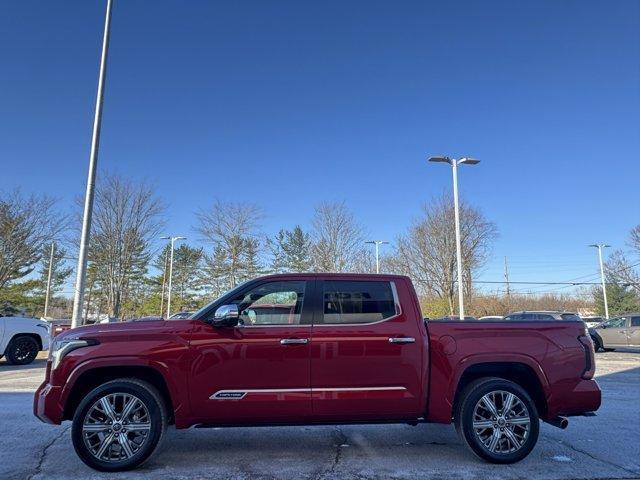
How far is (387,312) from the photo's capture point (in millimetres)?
5020

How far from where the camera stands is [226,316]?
4637 millimetres

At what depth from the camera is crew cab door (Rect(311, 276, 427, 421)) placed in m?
4.73

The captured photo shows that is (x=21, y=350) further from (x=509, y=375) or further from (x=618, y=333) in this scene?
(x=618, y=333)

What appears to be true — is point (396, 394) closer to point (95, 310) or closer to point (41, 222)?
point (41, 222)

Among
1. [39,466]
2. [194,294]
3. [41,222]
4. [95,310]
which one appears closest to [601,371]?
[39,466]

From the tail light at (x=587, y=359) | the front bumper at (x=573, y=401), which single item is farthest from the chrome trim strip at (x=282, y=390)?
the tail light at (x=587, y=359)

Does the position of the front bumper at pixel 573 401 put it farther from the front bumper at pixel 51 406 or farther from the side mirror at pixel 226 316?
the front bumper at pixel 51 406

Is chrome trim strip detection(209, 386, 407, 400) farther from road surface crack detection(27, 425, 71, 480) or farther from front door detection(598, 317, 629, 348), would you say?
front door detection(598, 317, 629, 348)

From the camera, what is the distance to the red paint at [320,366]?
4625mm

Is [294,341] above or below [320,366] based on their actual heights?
above

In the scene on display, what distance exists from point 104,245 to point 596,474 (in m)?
27.3

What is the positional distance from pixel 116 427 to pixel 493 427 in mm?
3685

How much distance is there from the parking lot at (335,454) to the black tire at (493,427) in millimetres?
118

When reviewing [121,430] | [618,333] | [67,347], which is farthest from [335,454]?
[618,333]
